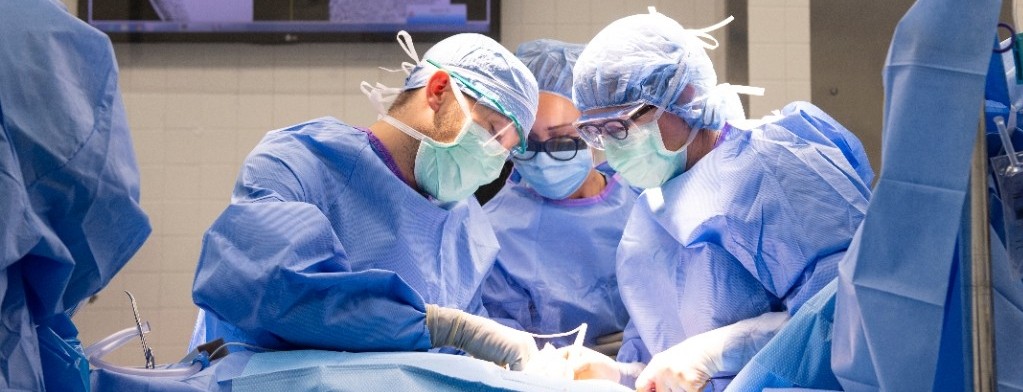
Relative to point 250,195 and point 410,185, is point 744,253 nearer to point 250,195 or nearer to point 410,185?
point 410,185

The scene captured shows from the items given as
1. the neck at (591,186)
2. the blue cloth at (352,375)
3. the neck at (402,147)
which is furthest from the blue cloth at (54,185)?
the neck at (591,186)

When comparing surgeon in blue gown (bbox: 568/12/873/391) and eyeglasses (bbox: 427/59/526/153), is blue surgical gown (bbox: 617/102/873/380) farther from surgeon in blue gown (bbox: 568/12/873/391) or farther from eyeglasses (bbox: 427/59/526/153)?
eyeglasses (bbox: 427/59/526/153)

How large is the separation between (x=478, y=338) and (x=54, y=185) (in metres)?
1.03

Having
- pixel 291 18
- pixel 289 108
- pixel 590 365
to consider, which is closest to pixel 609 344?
pixel 590 365

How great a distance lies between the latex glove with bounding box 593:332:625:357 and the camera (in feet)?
9.00

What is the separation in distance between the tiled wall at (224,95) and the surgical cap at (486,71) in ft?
5.64

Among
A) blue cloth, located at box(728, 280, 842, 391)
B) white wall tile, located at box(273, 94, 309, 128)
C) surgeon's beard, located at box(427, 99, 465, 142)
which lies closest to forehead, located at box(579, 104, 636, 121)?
surgeon's beard, located at box(427, 99, 465, 142)

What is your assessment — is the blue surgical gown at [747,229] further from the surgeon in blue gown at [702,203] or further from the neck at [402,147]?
the neck at [402,147]

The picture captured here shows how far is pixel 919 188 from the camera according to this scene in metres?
1.39

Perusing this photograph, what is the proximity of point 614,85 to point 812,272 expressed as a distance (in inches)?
25.1

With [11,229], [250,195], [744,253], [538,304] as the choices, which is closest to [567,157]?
[538,304]

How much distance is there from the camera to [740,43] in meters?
4.13

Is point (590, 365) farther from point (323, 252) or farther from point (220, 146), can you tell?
point (220, 146)

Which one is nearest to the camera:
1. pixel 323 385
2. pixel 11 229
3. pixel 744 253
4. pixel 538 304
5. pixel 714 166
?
pixel 11 229
